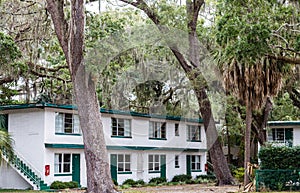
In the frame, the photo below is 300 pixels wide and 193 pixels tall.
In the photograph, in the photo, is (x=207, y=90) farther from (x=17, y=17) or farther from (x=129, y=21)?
(x=17, y=17)

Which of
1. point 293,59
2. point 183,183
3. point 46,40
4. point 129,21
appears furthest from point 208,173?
point 293,59

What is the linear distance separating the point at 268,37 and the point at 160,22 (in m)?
10.3

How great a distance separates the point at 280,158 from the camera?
2125 cm

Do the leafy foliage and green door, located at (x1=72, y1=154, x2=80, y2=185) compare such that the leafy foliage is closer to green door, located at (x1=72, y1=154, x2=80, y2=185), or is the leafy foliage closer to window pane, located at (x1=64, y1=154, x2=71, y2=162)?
green door, located at (x1=72, y1=154, x2=80, y2=185)

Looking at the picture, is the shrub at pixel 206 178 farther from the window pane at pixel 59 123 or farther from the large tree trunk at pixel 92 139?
the large tree trunk at pixel 92 139

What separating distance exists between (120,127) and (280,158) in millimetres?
11380

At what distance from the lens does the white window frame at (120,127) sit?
2970 centimetres

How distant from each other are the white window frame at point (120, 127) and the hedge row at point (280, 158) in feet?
34.8

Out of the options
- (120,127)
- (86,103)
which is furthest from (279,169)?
(120,127)

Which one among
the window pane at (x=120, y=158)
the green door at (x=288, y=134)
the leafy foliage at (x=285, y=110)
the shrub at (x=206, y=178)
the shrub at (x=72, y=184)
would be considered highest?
the leafy foliage at (x=285, y=110)

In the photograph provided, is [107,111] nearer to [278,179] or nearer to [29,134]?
[29,134]

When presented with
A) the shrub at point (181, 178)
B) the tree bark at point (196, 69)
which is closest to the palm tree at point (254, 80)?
the tree bark at point (196, 69)

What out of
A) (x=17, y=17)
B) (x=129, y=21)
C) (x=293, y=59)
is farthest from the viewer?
(x=129, y=21)

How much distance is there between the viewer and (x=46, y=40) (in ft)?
78.6
